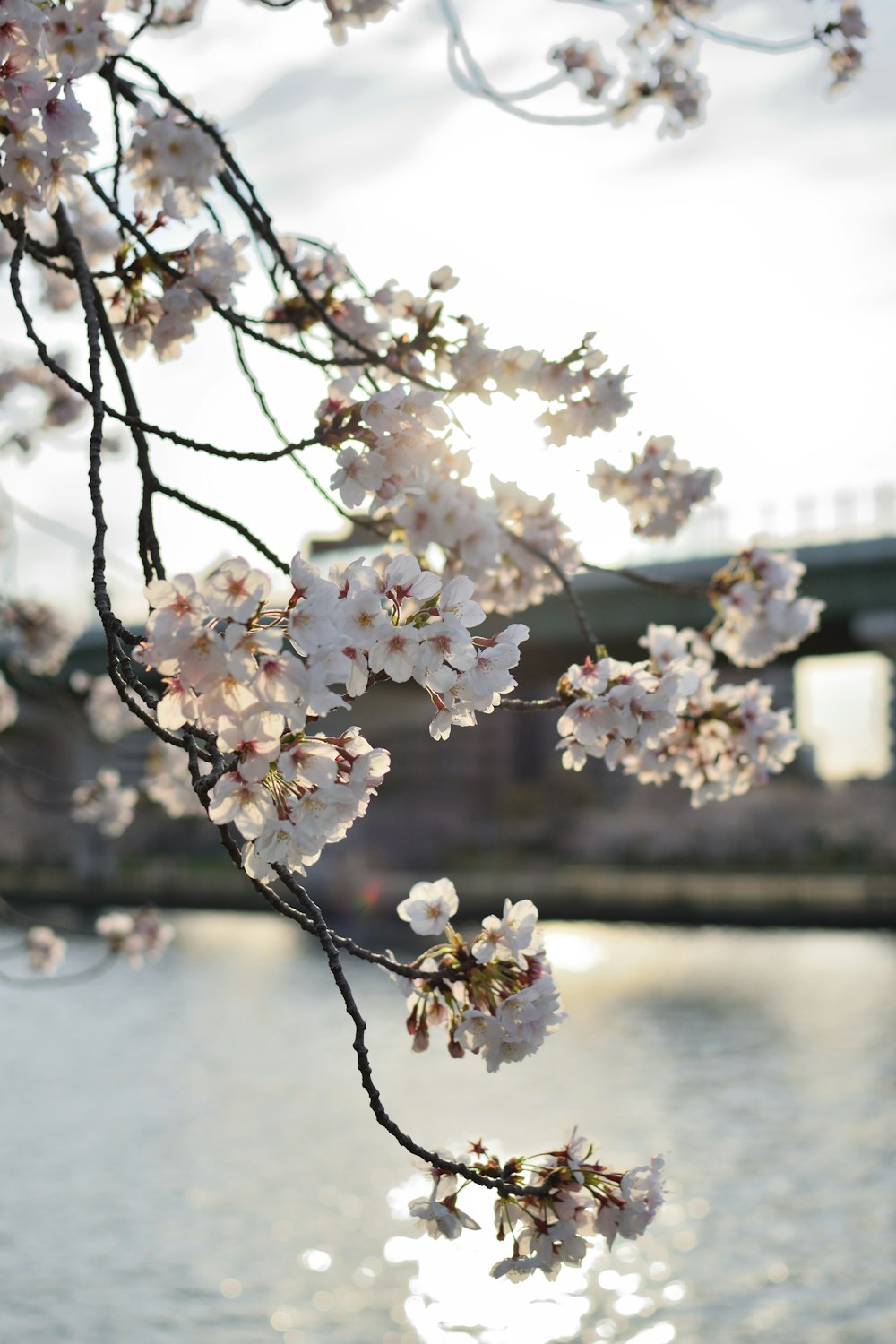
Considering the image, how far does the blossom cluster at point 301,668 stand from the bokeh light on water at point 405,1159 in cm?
479

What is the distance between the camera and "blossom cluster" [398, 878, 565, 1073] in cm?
308

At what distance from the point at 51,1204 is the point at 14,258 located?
14415 millimetres

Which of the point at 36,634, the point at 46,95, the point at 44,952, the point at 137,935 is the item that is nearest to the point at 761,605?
the point at 46,95

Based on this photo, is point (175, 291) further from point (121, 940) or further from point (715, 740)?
point (121, 940)

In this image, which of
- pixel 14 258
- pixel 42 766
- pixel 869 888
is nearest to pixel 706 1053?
pixel 869 888

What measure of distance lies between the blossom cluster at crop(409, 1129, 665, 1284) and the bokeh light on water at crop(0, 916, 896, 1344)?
12.7 ft

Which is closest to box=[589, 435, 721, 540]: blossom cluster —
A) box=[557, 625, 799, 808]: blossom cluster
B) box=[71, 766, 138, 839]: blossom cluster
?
box=[557, 625, 799, 808]: blossom cluster

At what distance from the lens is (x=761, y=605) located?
5309mm

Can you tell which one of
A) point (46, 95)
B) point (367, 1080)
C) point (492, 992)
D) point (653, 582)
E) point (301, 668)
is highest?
point (46, 95)

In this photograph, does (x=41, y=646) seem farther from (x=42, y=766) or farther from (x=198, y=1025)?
(x=42, y=766)

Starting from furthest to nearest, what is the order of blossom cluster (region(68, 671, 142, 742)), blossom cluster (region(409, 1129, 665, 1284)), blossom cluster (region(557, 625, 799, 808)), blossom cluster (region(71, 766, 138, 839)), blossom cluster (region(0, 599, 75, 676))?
1. blossom cluster (region(68, 671, 142, 742))
2. blossom cluster (region(71, 766, 138, 839))
3. blossom cluster (region(0, 599, 75, 676))
4. blossom cluster (region(557, 625, 799, 808))
5. blossom cluster (region(409, 1129, 665, 1284))

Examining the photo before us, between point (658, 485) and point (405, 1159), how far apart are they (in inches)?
567

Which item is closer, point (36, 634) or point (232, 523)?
point (232, 523)

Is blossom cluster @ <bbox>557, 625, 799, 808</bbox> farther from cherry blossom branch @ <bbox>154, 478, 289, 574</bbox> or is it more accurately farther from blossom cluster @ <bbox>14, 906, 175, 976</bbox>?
blossom cluster @ <bbox>14, 906, 175, 976</bbox>
